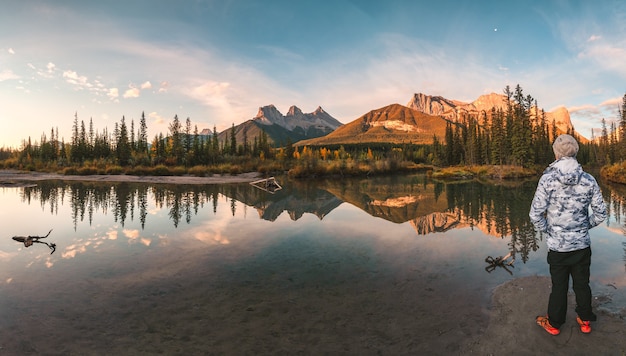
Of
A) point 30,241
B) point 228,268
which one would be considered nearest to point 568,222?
point 228,268

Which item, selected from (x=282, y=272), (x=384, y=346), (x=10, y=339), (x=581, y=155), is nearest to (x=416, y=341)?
(x=384, y=346)

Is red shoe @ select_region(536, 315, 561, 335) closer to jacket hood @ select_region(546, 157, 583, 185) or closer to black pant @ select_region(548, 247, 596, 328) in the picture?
black pant @ select_region(548, 247, 596, 328)

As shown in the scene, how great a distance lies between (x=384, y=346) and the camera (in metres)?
4.66

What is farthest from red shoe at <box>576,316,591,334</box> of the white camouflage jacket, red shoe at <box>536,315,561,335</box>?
the white camouflage jacket

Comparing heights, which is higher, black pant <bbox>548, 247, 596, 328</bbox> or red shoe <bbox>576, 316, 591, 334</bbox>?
black pant <bbox>548, 247, 596, 328</bbox>

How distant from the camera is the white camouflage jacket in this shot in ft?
15.7

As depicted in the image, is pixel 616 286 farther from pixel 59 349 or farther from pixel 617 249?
pixel 59 349

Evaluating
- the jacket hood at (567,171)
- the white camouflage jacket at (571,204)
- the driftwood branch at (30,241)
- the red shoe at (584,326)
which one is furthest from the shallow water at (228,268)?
the jacket hood at (567,171)

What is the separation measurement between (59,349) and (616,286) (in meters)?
10.5

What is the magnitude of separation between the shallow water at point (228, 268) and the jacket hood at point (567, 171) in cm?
276

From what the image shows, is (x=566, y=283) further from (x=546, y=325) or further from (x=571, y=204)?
(x=571, y=204)

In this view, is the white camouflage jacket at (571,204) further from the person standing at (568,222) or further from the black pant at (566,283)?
the black pant at (566,283)

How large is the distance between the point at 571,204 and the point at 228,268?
7.56 meters

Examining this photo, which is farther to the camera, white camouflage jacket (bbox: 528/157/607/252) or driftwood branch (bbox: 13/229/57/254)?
driftwood branch (bbox: 13/229/57/254)
